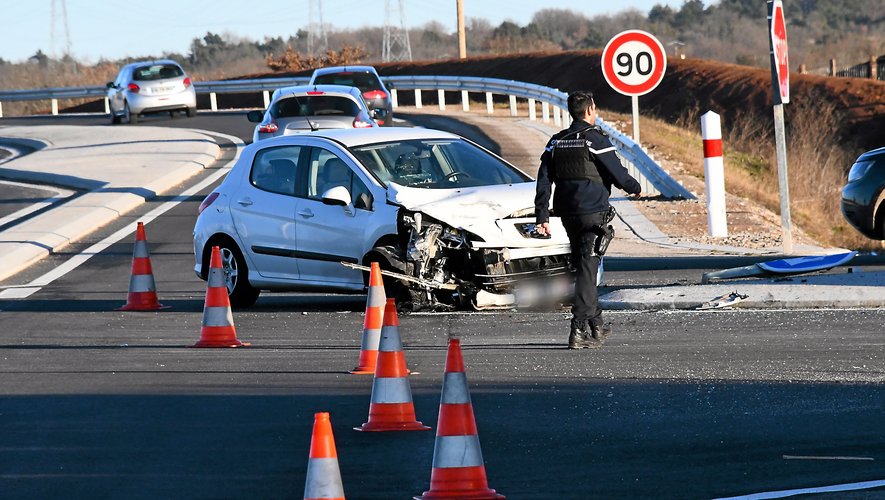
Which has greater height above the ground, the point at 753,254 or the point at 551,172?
the point at 551,172

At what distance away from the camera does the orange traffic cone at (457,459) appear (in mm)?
6250

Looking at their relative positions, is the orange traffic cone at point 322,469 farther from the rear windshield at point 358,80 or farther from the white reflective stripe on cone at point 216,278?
the rear windshield at point 358,80

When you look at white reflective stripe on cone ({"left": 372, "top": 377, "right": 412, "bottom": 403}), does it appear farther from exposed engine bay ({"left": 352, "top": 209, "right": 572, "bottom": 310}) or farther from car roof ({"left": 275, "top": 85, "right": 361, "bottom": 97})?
car roof ({"left": 275, "top": 85, "right": 361, "bottom": 97})

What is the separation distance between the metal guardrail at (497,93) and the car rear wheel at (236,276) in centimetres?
727

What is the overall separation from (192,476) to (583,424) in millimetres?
2016

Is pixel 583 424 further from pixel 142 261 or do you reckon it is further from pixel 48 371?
pixel 142 261

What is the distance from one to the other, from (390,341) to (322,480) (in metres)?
2.34

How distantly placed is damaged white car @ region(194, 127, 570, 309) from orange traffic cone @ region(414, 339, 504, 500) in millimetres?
5639

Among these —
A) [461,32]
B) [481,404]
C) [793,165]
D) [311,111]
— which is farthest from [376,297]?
[461,32]

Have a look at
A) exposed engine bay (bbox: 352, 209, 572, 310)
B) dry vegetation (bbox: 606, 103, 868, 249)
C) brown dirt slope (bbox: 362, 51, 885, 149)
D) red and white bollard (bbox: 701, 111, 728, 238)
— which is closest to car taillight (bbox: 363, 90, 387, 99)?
dry vegetation (bbox: 606, 103, 868, 249)

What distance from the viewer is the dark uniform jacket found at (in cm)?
1029

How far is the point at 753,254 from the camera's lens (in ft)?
49.1

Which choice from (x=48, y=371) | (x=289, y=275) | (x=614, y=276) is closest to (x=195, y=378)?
(x=48, y=371)

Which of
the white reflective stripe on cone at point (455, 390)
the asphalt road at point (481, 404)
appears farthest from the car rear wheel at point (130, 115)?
the white reflective stripe on cone at point (455, 390)
